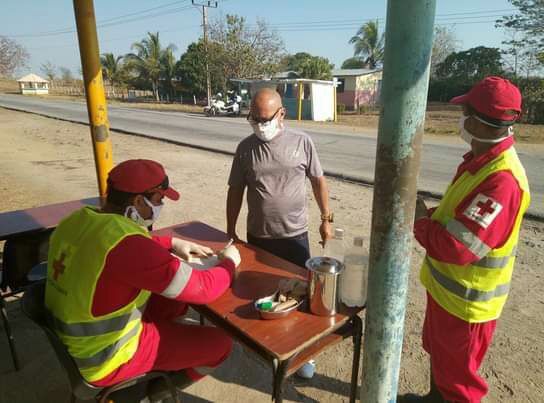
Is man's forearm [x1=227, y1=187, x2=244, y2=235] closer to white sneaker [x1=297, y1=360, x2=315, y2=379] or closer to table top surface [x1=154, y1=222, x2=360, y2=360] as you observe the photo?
table top surface [x1=154, y1=222, x2=360, y2=360]

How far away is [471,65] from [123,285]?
4171 cm

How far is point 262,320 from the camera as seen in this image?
174cm

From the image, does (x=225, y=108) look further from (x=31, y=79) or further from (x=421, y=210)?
(x=31, y=79)

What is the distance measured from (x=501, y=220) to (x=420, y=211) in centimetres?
43

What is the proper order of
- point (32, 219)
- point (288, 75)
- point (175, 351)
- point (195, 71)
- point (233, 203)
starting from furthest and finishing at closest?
point (195, 71) → point (288, 75) → point (32, 219) → point (233, 203) → point (175, 351)

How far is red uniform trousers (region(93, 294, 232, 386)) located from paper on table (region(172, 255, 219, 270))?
1.09 feet

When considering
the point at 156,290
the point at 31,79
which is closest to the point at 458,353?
the point at 156,290

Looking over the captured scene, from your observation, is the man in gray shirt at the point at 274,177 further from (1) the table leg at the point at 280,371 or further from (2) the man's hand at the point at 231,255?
(1) the table leg at the point at 280,371

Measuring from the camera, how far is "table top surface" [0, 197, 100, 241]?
120 inches

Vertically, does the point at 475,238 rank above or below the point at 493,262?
above

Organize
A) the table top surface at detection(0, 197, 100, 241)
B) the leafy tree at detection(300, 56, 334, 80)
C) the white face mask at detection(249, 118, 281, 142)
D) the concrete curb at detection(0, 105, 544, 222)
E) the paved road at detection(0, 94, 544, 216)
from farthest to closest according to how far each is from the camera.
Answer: the leafy tree at detection(300, 56, 334, 80)
the paved road at detection(0, 94, 544, 216)
the concrete curb at detection(0, 105, 544, 222)
the table top surface at detection(0, 197, 100, 241)
the white face mask at detection(249, 118, 281, 142)

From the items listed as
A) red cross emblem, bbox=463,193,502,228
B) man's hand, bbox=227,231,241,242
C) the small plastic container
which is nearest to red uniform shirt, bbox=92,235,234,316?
the small plastic container

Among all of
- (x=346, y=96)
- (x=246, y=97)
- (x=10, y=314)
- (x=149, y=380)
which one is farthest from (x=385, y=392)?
(x=346, y=96)

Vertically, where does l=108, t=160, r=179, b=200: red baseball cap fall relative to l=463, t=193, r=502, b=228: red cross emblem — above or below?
above
